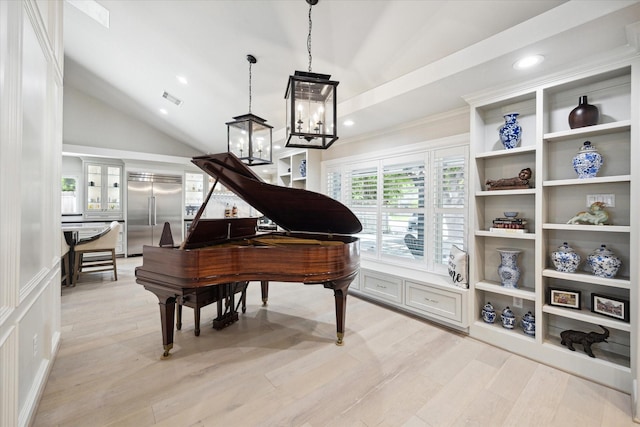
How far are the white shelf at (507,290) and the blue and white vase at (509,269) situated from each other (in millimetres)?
62

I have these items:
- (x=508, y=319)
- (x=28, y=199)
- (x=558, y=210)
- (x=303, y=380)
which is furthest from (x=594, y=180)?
(x=28, y=199)

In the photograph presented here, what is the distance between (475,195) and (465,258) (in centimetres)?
67

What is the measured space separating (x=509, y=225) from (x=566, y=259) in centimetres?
47

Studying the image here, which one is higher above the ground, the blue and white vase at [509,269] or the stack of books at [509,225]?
the stack of books at [509,225]

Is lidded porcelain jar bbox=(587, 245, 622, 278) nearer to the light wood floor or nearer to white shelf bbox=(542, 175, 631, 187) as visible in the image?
white shelf bbox=(542, 175, 631, 187)

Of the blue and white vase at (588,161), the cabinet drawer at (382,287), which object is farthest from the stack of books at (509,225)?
the cabinet drawer at (382,287)

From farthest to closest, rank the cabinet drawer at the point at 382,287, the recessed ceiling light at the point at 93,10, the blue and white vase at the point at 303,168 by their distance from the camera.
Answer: the blue and white vase at the point at 303,168 → the recessed ceiling light at the point at 93,10 → the cabinet drawer at the point at 382,287

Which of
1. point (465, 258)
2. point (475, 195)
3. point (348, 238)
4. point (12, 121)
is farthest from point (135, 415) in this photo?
point (475, 195)

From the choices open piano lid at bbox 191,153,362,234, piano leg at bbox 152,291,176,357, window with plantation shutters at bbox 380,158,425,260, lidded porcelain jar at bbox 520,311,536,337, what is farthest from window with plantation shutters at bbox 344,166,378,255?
piano leg at bbox 152,291,176,357

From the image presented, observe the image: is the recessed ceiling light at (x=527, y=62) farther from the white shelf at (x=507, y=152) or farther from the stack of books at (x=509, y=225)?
the stack of books at (x=509, y=225)

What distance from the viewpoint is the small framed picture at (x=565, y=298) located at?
2.05 m

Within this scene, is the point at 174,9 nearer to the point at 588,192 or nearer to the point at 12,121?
the point at 12,121

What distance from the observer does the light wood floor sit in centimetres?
155

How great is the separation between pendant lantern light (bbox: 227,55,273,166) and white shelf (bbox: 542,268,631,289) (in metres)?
2.91
